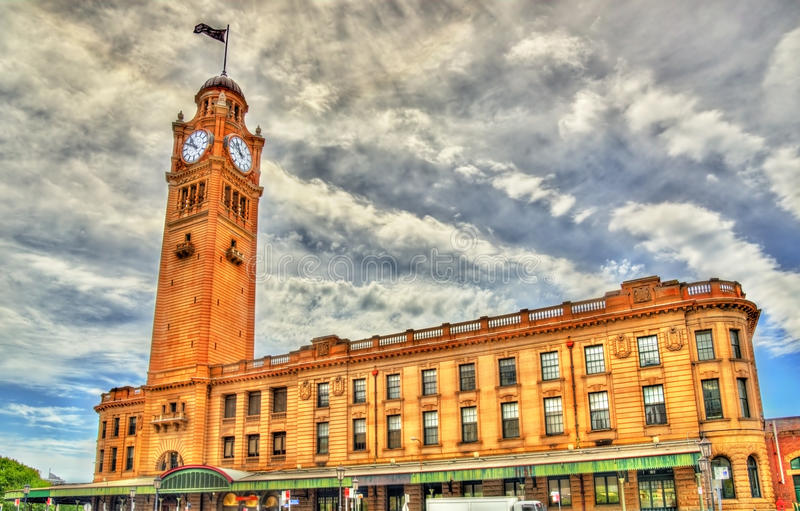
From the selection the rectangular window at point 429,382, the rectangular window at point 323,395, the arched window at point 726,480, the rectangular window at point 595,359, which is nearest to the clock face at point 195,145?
the rectangular window at point 323,395

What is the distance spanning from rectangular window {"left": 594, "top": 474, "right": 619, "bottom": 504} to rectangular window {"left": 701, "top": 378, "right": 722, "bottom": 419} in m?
7.06

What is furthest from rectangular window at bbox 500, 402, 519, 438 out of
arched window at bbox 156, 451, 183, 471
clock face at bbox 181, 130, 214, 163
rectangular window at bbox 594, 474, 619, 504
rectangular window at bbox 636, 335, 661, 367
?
clock face at bbox 181, 130, 214, 163

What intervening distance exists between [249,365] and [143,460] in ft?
43.8

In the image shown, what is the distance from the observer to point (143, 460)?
205 feet

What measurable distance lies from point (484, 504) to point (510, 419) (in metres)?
13.5

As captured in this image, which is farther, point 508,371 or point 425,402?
point 425,402

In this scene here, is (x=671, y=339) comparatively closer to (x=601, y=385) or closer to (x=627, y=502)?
(x=601, y=385)

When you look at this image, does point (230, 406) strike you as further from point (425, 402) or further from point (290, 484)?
point (425, 402)

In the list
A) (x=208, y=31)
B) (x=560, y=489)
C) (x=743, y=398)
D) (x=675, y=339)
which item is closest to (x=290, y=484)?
(x=560, y=489)

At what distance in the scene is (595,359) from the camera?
4588cm

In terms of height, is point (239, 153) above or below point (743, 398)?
above

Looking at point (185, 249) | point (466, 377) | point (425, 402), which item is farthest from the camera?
point (185, 249)

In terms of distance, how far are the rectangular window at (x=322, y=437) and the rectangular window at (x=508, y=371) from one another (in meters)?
15.7

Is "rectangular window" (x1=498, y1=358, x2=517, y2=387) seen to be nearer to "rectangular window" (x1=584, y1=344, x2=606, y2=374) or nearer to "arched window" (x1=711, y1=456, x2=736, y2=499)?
"rectangular window" (x1=584, y1=344, x2=606, y2=374)
